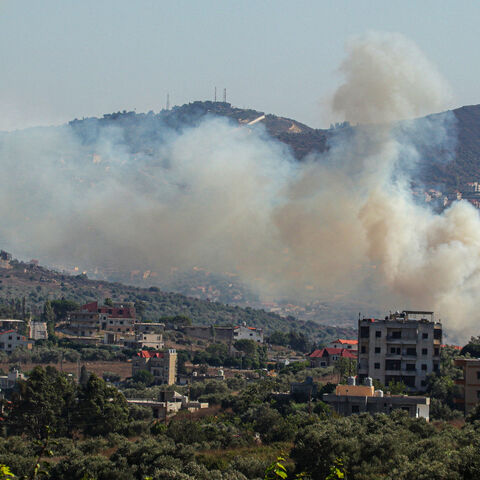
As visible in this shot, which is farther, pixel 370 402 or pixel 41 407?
pixel 41 407

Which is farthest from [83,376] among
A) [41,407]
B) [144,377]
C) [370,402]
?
[370,402]

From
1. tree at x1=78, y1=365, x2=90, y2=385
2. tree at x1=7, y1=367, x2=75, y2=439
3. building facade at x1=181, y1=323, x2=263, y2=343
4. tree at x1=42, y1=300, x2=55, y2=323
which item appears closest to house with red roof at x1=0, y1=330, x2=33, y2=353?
tree at x1=42, y1=300, x2=55, y2=323

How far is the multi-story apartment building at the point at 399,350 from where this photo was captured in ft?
263

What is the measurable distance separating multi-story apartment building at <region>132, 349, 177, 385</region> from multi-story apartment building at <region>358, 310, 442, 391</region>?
3513 centimetres

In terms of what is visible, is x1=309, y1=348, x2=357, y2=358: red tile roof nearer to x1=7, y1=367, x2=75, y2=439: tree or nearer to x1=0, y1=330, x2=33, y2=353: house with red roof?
x1=0, y1=330, x2=33, y2=353: house with red roof

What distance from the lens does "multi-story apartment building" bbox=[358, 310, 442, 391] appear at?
263 ft

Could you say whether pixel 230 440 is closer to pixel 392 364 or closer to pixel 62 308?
pixel 392 364

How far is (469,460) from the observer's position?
39531 millimetres

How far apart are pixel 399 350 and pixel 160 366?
129ft

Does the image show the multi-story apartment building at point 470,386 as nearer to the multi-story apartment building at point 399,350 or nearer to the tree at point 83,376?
the multi-story apartment building at point 399,350

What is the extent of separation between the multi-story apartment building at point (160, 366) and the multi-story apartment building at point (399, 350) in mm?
35125

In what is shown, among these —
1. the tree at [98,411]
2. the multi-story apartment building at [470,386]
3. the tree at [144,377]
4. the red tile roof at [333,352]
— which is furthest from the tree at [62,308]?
the multi-story apartment building at [470,386]

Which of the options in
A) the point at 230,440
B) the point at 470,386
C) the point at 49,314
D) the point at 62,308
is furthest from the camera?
the point at 62,308

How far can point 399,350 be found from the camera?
80.9 m
